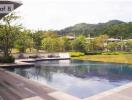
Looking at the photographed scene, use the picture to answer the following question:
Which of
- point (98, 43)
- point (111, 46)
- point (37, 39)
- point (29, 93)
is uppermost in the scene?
point (37, 39)

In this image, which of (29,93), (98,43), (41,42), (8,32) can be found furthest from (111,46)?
(29,93)

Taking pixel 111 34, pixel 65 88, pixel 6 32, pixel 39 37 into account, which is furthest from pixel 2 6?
Result: pixel 111 34

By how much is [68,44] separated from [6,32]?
32.3 meters

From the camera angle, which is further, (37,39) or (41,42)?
(37,39)

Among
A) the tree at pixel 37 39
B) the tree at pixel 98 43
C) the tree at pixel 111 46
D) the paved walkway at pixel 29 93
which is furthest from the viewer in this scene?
the tree at pixel 111 46

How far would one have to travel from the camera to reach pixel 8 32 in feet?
111

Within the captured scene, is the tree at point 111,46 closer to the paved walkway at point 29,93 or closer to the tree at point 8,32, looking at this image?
the tree at point 8,32

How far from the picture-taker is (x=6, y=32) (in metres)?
33.7

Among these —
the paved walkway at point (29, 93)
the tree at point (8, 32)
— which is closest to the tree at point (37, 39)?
the tree at point (8, 32)

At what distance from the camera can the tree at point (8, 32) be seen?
3362cm

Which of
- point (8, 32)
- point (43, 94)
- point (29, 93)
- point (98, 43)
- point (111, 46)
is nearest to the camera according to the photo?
point (43, 94)

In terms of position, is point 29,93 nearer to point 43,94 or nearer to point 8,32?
point 43,94

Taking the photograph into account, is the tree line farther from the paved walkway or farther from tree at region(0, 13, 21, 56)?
the paved walkway

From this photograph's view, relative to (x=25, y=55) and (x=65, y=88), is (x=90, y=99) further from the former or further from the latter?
(x=25, y=55)
